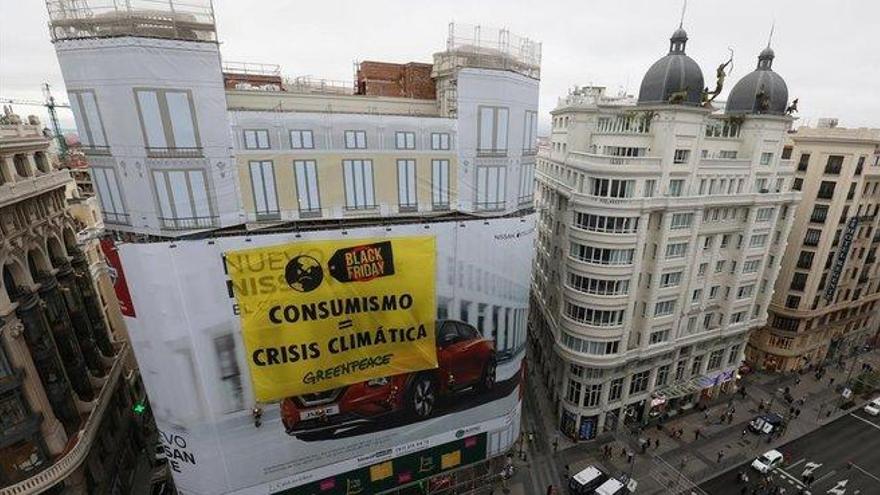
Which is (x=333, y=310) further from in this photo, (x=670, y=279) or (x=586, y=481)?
(x=670, y=279)

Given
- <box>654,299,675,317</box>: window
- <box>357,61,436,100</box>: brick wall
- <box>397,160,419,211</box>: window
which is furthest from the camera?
<box>654,299,675,317</box>: window

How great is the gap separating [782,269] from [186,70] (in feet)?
259

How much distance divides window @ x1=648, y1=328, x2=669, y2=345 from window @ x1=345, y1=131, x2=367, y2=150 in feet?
133

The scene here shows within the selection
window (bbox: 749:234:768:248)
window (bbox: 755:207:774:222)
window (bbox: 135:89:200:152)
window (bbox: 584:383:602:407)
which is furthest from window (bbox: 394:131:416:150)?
window (bbox: 749:234:768:248)

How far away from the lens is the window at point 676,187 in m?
45.6

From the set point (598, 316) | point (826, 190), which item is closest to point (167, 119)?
point (598, 316)

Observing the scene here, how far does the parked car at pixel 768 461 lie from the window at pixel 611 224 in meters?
30.2

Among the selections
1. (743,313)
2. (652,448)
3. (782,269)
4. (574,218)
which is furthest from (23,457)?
(782,269)

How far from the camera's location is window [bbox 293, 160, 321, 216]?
2866cm

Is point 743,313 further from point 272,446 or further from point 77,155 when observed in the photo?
point 77,155

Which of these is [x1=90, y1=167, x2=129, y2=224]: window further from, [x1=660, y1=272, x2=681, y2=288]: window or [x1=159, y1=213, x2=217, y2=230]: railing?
[x1=660, y1=272, x2=681, y2=288]: window

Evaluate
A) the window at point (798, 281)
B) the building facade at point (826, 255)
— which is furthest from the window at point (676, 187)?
the window at point (798, 281)

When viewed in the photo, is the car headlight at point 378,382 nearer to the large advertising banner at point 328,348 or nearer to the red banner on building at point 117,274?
the large advertising banner at point 328,348

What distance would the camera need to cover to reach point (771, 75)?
51.1 m
